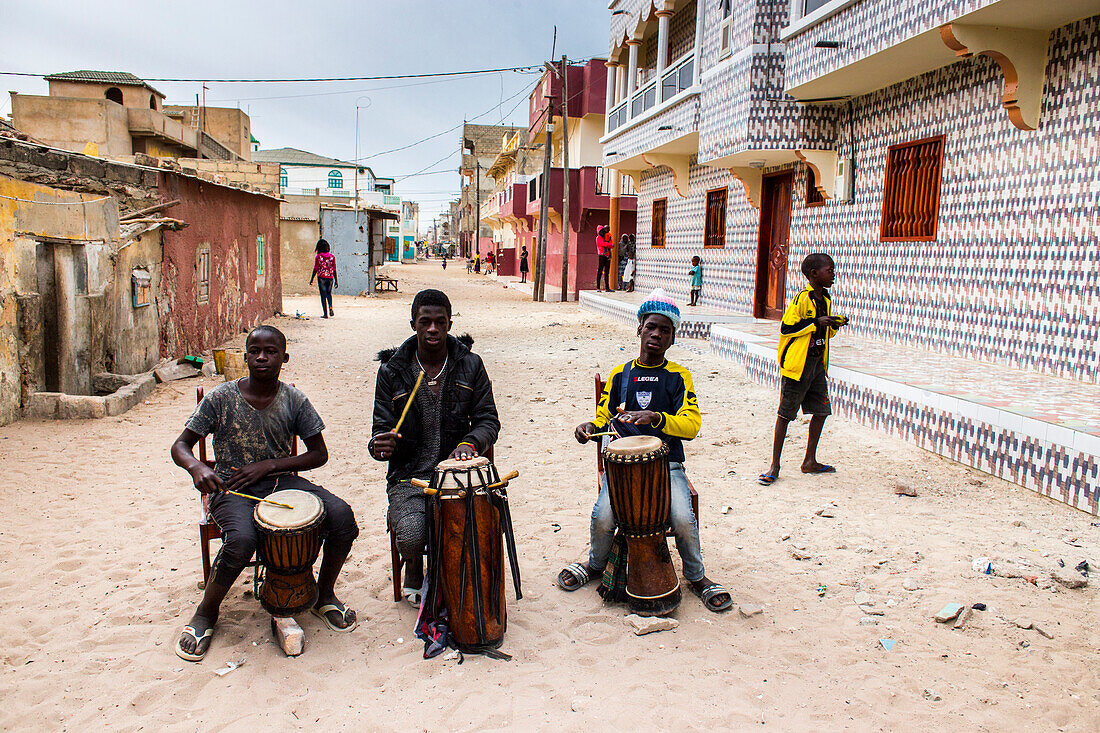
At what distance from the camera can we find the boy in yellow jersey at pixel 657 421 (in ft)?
12.4

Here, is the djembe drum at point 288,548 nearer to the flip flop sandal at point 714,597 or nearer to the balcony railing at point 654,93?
the flip flop sandal at point 714,597

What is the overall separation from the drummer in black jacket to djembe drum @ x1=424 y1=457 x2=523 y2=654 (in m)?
0.31

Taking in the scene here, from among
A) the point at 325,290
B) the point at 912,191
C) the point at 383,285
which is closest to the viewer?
the point at 912,191

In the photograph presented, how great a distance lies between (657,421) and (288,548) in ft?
5.75

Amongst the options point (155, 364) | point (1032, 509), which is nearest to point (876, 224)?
point (1032, 509)

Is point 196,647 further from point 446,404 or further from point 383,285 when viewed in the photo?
point 383,285

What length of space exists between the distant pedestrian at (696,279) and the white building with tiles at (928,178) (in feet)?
3.82

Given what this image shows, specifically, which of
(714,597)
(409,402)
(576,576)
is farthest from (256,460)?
(714,597)

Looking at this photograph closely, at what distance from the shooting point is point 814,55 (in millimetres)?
9633

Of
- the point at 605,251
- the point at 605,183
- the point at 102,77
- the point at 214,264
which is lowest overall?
the point at 214,264

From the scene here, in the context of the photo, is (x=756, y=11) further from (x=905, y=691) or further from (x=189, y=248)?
(x=905, y=691)

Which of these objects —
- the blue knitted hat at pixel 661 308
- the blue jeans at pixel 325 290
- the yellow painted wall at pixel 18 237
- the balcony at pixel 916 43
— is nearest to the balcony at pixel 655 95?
the balcony at pixel 916 43

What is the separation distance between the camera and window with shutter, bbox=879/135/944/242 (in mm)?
8875

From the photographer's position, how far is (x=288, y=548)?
3.32 meters
